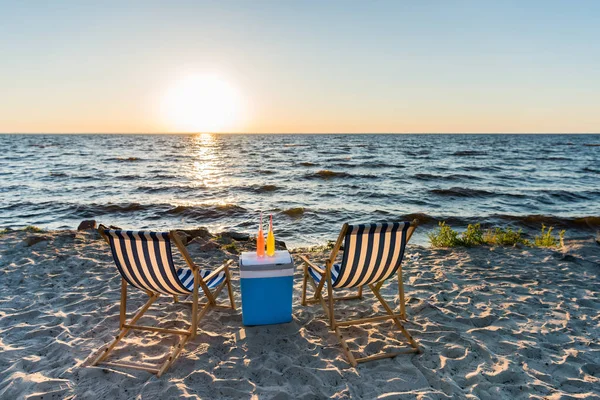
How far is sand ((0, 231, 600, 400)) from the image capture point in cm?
314

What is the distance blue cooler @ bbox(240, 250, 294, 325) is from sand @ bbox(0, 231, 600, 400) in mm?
150

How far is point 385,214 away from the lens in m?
13.2

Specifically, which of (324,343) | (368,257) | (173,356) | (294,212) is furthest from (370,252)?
(294,212)

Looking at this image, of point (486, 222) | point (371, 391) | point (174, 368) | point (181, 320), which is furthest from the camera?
point (486, 222)

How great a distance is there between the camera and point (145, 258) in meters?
3.55

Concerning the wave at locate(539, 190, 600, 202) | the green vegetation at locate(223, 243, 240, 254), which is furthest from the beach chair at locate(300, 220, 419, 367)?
the wave at locate(539, 190, 600, 202)

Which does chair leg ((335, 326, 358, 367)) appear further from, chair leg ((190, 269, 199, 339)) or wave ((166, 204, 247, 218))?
wave ((166, 204, 247, 218))

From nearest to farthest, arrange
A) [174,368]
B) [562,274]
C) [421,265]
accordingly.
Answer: [174,368], [562,274], [421,265]

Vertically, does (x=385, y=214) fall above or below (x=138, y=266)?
below

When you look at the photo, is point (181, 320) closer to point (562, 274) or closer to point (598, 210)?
point (562, 274)

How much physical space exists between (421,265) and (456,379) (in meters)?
3.35

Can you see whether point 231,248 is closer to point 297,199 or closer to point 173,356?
point 173,356

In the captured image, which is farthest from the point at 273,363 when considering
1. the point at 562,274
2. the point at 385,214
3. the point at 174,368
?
the point at 385,214

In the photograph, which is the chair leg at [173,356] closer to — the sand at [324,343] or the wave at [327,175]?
the sand at [324,343]
